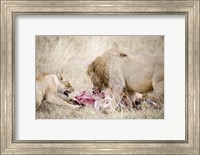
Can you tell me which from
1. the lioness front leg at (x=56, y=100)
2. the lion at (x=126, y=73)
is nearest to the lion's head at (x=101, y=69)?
the lion at (x=126, y=73)

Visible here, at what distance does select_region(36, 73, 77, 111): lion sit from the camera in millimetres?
1219

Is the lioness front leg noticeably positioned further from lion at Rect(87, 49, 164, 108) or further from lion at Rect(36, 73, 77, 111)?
lion at Rect(87, 49, 164, 108)

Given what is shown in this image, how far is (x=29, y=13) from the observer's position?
47.8 inches

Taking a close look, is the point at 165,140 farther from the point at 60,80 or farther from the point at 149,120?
the point at 60,80

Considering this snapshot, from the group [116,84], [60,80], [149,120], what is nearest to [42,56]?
[60,80]

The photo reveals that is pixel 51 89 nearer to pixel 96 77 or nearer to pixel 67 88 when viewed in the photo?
pixel 67 88

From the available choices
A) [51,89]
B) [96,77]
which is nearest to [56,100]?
[51,89]

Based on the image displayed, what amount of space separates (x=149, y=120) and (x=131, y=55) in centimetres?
22

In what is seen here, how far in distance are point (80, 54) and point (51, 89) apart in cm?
15

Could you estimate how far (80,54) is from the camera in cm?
122

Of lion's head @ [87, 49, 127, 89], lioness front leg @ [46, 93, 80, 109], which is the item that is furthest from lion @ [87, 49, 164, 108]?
lioness front leg @ [46, 93, 80, 109]

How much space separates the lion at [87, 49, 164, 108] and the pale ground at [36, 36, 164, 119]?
0.02 m

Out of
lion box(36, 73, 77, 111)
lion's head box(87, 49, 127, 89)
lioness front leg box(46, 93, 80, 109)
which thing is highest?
lion's head box(87, 49, 127, 89)

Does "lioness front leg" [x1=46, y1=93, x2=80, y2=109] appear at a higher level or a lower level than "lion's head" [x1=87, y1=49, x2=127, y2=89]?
lower
